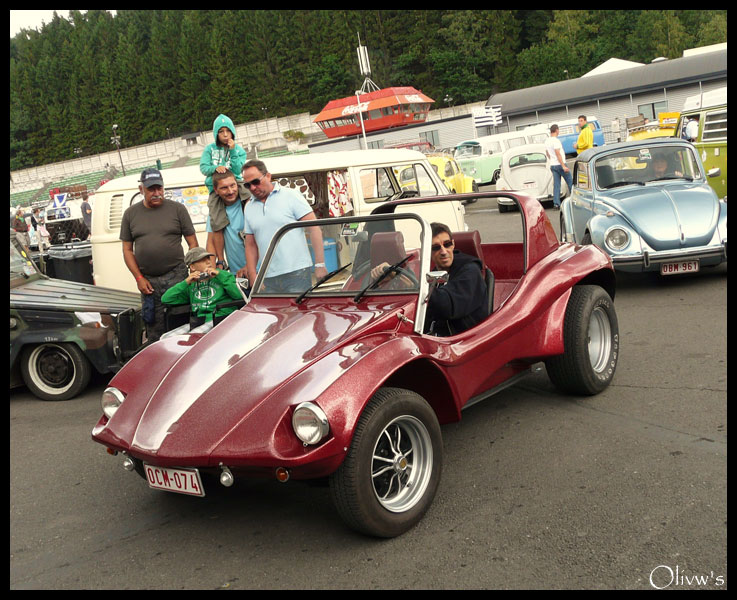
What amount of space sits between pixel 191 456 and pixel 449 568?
1.22 metres

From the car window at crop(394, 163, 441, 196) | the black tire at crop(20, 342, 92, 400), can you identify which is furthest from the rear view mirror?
the car window at crop(394, 163, 441, 196)

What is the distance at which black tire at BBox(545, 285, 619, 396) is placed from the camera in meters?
4.94

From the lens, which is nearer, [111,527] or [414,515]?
[414,515]

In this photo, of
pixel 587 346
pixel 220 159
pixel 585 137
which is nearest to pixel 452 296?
pixel 587 346

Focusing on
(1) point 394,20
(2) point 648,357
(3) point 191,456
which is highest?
(1) point 394,20

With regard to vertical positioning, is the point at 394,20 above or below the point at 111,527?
above

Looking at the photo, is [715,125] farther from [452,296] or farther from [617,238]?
[452,296]

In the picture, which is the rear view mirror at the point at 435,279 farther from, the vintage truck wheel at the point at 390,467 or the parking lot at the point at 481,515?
the parking lot at the point at 481,515

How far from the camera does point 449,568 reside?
10.4ft

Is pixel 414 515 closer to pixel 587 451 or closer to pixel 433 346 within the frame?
pixel 433 346

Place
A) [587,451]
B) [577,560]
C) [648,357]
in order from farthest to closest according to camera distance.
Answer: [648,357] → [587,451] → [577,560]

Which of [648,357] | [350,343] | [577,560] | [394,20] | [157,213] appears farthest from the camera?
[394,20]

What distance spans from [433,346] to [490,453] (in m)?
0.86

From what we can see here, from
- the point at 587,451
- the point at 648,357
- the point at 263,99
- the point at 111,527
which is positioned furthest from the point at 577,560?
the point at 263,99
